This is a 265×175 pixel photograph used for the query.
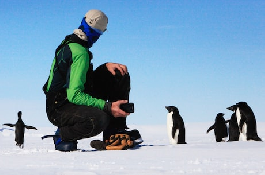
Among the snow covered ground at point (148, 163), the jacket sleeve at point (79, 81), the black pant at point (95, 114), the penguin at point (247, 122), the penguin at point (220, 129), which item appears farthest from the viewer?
the penguin at point (220, 129)

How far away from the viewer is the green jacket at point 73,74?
3812 mm

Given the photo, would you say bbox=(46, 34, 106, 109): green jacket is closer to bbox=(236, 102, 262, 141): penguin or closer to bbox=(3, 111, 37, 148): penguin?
bbox=(236, 102, 262, 141): penguin

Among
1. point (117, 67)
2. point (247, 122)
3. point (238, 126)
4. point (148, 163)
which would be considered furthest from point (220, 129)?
point (148, 163)

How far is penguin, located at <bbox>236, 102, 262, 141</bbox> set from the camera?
8.95 meters

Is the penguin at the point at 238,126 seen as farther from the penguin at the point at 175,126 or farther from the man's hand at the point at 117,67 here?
the man's hand at the point at 117,67

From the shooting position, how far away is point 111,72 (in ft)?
13.6

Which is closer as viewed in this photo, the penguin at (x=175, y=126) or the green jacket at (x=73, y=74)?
the green jacket at (x=73, y=74)

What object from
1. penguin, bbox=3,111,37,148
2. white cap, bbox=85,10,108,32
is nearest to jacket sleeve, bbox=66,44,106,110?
white cap, bbox=85,10,108,32

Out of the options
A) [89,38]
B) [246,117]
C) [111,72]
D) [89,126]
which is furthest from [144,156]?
[246,117]

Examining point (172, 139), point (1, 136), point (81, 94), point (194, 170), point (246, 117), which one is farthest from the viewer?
point (1, 136)

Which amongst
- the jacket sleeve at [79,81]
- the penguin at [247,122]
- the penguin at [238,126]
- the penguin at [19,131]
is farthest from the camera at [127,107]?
the penguin at [19,131]

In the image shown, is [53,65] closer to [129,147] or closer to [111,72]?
[111,72]

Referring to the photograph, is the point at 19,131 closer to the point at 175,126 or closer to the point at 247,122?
the point at 175,126

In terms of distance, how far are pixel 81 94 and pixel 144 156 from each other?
0.79 meters
